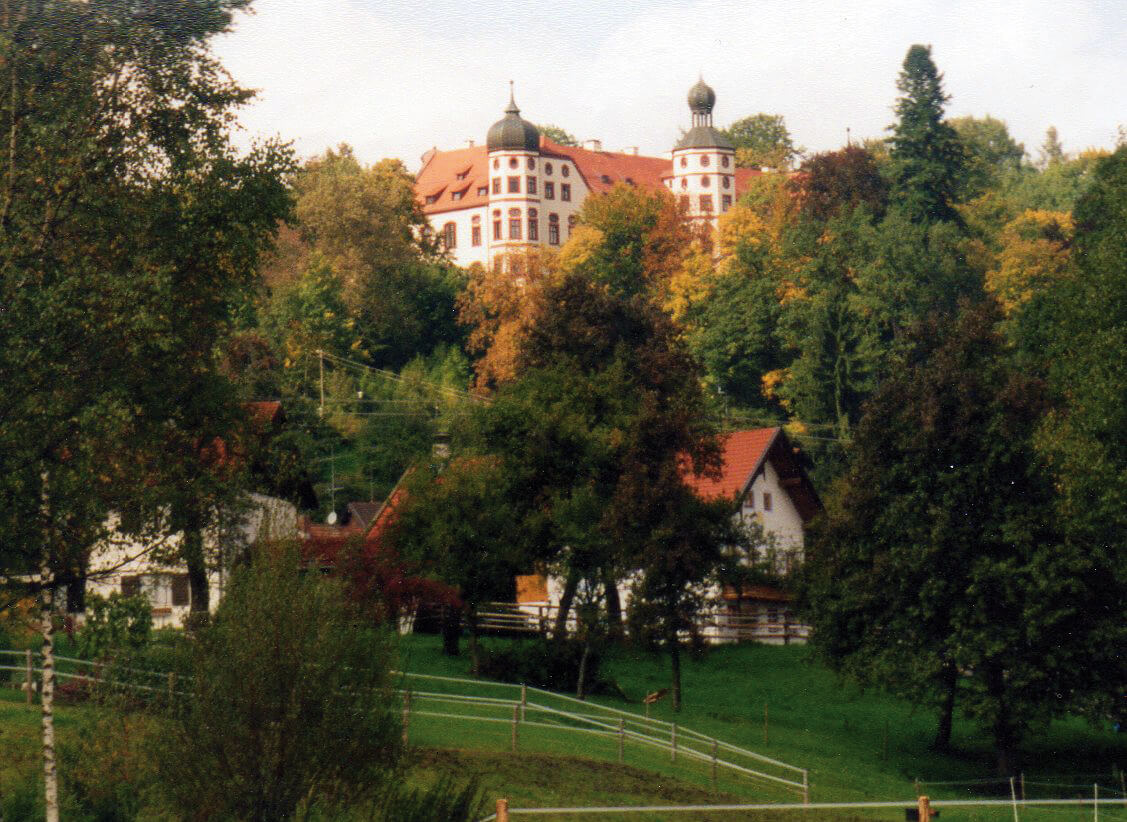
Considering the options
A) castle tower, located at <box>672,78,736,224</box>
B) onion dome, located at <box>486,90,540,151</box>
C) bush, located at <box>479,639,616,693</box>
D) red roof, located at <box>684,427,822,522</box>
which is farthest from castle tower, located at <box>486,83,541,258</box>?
bush, located at <box>479,639,616,693</box>

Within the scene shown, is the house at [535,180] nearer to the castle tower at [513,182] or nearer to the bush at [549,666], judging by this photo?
the castle tower at [513,182]

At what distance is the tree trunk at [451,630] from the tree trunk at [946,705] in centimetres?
1325

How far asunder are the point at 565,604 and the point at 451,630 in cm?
326

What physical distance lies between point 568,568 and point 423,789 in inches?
862

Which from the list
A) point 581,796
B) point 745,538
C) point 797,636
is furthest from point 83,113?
point 797,636

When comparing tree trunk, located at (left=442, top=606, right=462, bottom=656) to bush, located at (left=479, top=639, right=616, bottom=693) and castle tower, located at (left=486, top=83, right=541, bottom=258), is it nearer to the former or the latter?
bush, located at (left=479, top=639, right=616, bottom=693)

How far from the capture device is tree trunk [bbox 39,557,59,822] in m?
22.1

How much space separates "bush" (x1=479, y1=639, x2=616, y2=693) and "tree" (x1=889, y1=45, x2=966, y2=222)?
180ft

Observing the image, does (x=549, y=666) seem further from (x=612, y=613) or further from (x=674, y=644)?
(x=674, y=644)

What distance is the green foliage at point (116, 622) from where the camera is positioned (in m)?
30.2

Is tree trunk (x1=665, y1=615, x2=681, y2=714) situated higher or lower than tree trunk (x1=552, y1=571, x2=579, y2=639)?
lower

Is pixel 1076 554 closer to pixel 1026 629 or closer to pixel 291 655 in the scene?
pixel 1026 629

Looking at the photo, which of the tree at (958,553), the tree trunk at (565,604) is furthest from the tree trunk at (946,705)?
the tree trunk at (565,604)

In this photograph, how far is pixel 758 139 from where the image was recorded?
16400 cm
